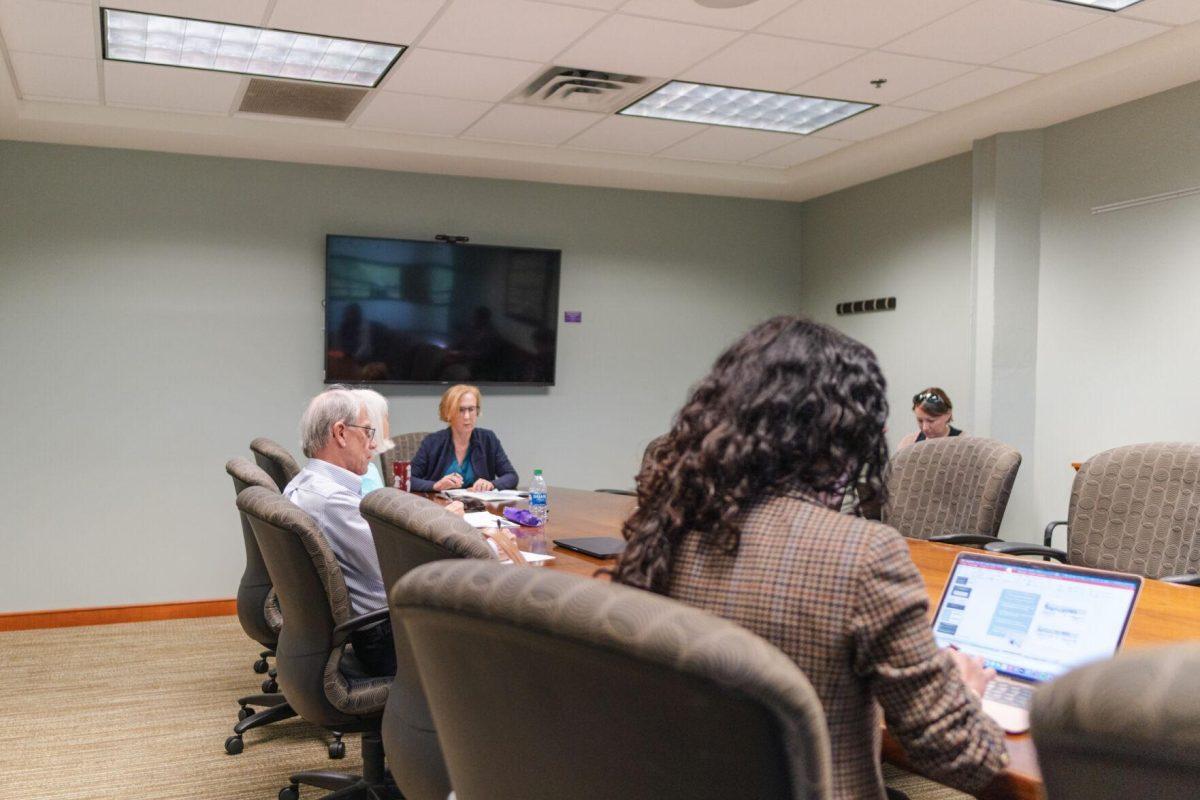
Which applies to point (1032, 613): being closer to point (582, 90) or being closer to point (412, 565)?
point (412, 565)

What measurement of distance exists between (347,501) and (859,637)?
1712 mm

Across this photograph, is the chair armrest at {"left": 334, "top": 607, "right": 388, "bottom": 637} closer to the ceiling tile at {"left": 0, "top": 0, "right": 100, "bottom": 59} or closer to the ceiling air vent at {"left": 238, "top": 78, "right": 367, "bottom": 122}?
the ceiling tile at {"left": 0, "top": 0, "right": 100, "bottom": 59}

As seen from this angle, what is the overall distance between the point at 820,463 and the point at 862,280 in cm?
536

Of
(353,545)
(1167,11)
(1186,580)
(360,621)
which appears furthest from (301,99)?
(1186,580)

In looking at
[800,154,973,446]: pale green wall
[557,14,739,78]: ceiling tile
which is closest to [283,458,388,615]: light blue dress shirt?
[557,14,739,78]: ceiling tile

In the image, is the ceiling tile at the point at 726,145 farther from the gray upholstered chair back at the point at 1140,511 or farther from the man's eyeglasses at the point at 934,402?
the gray upholstered chair back at the point at 1140,511

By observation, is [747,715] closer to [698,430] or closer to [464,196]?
[698,430]

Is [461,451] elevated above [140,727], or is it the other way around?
[461,451]

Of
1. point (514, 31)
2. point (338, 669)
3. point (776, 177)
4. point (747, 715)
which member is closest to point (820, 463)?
point (747, 715)

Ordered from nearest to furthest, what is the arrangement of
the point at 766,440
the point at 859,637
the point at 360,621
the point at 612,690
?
the point at 612,690
the point at 859,637
the point at 766,440
the point at 360,621

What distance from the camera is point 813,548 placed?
1166 mm

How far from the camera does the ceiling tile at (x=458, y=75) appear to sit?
4.14 meters

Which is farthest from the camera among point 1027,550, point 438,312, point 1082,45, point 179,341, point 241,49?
point 438,312

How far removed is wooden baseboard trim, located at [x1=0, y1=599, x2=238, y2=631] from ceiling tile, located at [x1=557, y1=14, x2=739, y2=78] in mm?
3243
